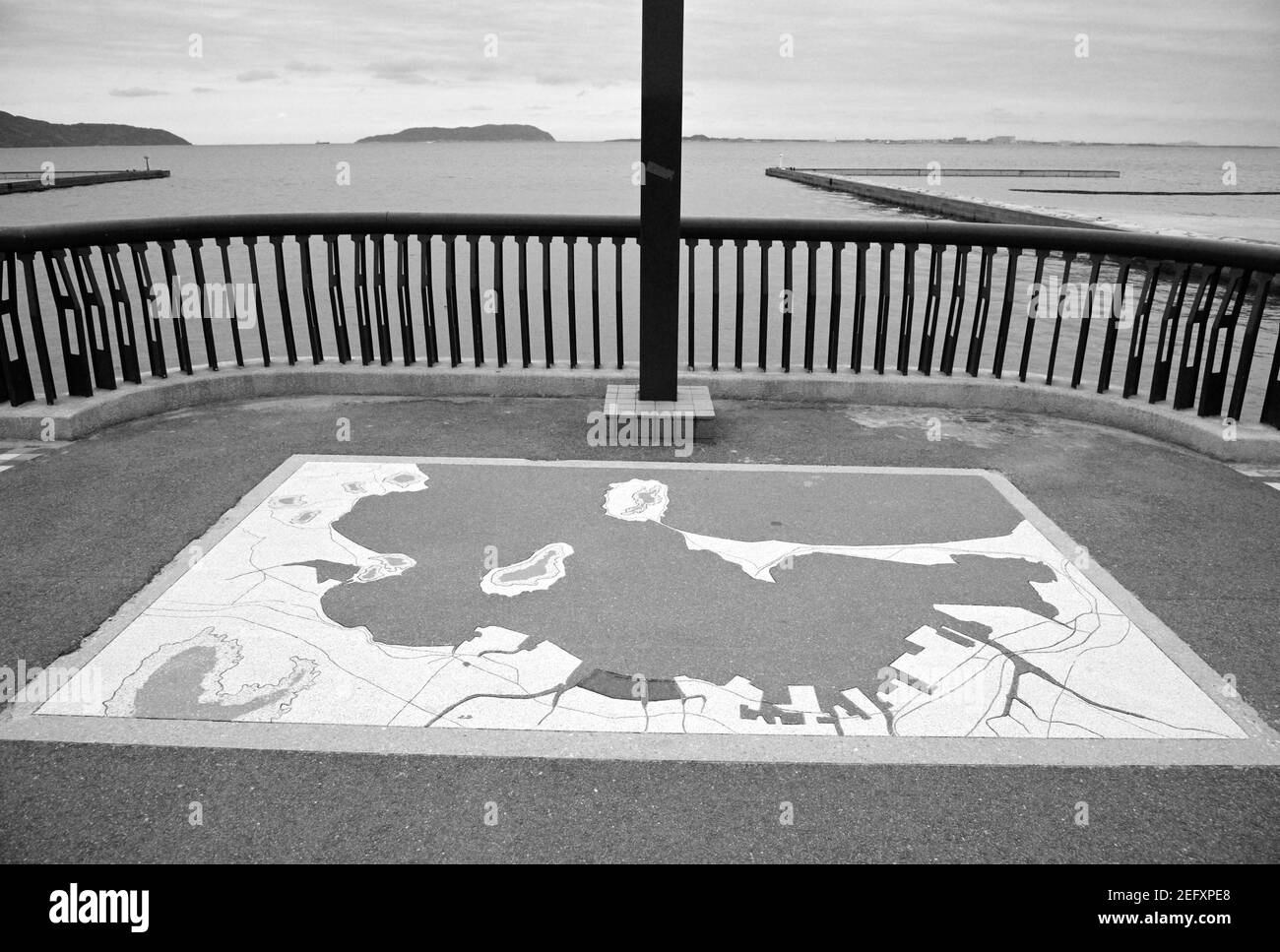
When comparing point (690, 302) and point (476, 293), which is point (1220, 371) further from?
point (476, 293)

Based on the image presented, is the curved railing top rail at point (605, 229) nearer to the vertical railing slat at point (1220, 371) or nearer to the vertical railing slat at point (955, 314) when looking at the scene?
the vertical railing slat at point (955, 314)

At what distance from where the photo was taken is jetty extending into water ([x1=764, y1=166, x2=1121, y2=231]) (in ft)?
87.4

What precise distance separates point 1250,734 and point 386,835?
254cm

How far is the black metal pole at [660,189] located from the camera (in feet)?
17.1

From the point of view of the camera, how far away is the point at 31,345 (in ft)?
52.7

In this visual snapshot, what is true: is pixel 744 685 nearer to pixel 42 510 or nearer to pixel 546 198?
pixel 42 510

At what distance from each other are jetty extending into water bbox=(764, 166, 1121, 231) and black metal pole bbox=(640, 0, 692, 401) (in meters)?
4.76

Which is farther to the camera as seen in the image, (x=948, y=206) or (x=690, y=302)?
(x=948, y=206)

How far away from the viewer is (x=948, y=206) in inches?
1533

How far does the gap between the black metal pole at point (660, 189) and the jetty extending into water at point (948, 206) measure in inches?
187

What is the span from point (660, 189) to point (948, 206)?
3697cm

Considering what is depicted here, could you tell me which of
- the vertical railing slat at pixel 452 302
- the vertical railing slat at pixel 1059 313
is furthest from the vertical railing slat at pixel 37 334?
the vertical railing slat at pixel 1059 313

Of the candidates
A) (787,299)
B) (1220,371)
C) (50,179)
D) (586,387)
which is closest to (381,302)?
(586,387)
